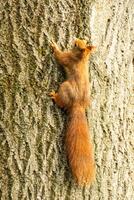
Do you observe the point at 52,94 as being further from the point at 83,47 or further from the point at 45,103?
the point at 83,47

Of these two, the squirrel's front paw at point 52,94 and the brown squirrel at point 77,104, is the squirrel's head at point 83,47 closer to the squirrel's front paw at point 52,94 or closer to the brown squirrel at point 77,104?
the brown squirrel at point 77,104

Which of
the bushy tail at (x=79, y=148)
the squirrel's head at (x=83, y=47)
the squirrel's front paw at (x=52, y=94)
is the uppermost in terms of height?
the squirrel's head at (x=83, y=47)

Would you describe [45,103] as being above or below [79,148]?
above

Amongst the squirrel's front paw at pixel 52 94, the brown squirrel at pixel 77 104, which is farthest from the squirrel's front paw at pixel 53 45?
the squirrel's front paw at pixel 52 94

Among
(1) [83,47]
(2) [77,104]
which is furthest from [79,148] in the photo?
(1) [83,47]

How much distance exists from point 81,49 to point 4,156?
1.87ft

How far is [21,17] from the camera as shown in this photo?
2.60m

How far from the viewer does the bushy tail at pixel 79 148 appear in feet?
8.34

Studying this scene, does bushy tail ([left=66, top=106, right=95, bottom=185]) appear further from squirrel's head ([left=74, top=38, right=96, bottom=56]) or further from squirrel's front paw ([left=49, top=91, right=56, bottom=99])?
squirrel's head ([left=74, top=38, right=96, bottom=56])

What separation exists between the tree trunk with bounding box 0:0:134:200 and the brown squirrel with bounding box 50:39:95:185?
38mm

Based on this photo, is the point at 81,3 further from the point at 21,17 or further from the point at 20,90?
the point at 20,90

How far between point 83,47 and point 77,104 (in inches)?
9.8

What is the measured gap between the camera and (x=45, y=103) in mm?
2561

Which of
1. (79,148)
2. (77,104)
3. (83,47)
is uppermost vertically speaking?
(83,47)
